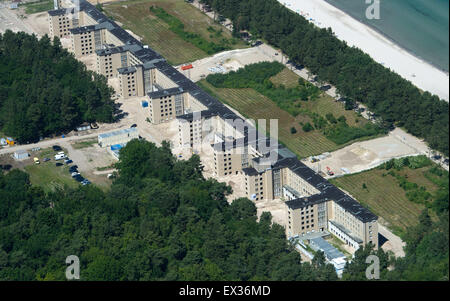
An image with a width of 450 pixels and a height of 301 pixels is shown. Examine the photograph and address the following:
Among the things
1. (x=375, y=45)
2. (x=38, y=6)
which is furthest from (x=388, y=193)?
(x=38, y=6)

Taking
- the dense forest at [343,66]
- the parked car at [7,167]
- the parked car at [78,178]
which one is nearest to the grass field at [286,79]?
Answer: the dense forest at [343,66]

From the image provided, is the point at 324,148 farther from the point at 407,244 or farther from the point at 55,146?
the point at 55,146

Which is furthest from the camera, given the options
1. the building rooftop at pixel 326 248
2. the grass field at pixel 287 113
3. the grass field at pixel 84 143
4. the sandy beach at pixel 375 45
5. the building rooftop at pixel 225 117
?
the sandy beach at pixel 375 45

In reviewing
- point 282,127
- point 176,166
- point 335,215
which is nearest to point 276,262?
point 335,215

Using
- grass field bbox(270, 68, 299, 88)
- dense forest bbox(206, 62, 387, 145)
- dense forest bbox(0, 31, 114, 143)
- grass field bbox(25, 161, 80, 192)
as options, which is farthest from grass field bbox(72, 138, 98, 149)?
grass field bbox(270, 68, 299, 88)

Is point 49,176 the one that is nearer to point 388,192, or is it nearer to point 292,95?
point 292,95

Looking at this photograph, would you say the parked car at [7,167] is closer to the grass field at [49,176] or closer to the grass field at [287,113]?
the grass field at [49,176]
